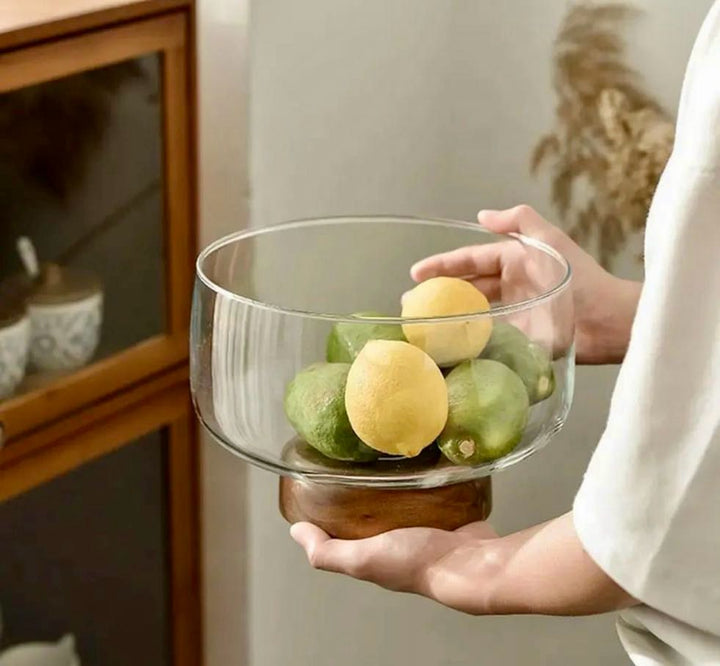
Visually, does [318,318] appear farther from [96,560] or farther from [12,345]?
[96,560]

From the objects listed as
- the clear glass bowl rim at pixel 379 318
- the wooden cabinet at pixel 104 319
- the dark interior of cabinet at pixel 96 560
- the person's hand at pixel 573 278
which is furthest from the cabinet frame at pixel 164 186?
the person's hand at pixel 573 278

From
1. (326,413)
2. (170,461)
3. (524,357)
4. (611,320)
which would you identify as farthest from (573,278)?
(170,461)

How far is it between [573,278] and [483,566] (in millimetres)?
318

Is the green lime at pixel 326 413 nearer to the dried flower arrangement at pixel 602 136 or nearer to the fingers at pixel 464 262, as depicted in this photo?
the fingers at pixel 464 262

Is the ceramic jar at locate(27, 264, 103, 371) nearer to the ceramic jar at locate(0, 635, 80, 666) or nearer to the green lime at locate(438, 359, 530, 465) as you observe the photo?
the ceramic jar at locate(0, 635, 80, 666)

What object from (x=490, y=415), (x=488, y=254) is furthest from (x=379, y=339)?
(x=488, y=254)

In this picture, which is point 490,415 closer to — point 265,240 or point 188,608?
point 265,240

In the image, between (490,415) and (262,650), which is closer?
(490,415)

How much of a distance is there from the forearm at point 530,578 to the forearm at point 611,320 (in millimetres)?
275

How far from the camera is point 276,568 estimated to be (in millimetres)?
1441

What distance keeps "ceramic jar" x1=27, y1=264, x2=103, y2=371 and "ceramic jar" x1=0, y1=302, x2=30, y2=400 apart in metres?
0.02

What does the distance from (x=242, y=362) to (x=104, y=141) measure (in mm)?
475

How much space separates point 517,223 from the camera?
0.99 meters

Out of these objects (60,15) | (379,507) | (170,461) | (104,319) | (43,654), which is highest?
(60,15)
